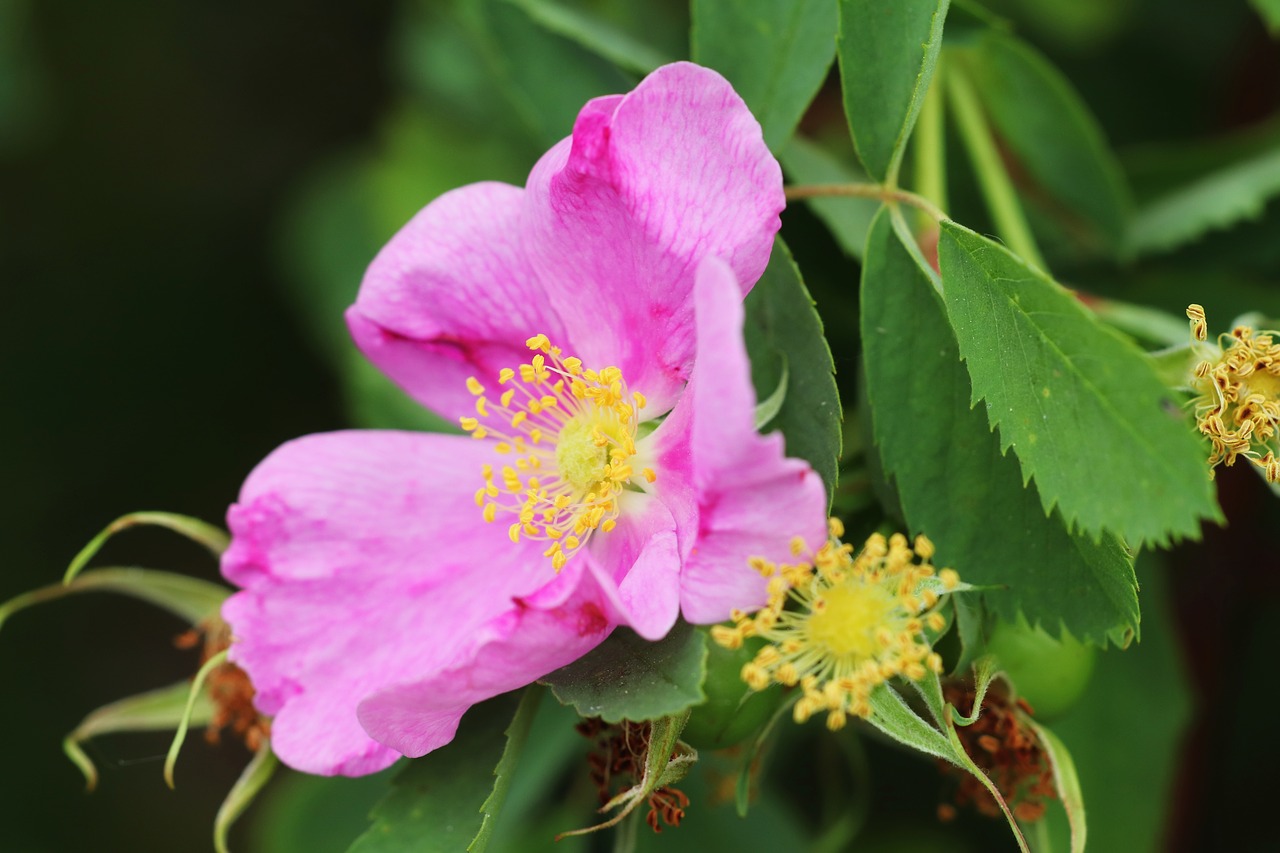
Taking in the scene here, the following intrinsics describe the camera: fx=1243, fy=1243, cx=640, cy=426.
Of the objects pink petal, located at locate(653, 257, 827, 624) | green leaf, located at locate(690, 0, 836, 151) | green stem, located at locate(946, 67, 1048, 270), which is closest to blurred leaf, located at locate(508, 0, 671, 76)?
green leaf, located at locate(690, 0, 836, 151)

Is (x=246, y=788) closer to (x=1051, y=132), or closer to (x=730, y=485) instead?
(x=730, y=485)

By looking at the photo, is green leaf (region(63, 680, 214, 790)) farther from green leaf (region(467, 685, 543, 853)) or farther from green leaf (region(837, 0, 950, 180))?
green leaf (region(837, 0, 950, 180))

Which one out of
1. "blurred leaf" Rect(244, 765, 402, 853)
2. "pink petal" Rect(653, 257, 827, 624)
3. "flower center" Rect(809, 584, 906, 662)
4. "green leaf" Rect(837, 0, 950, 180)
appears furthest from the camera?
"blurred leaf" Rect(244, 765, 402, 853)

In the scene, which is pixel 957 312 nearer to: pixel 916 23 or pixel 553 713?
pixel 916 23

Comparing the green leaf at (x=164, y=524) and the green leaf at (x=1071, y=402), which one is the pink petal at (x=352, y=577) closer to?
the green leaf at (x=164, y=524)

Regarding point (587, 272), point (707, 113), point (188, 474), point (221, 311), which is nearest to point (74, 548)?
point (188, 474)

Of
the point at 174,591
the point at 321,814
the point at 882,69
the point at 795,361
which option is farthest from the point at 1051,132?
the point at 321,814
